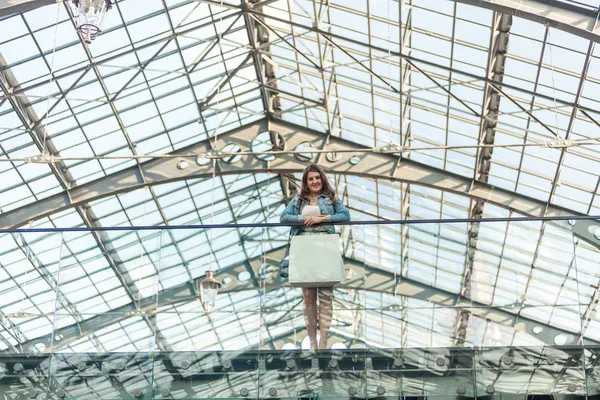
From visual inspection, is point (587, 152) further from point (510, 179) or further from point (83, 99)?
point (83, 99)

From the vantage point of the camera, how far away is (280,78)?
28.3 m

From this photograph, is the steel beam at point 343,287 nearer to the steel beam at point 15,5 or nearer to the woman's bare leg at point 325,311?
the woman's bare leg at point 325,311

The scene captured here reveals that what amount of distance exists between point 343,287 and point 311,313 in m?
0.42

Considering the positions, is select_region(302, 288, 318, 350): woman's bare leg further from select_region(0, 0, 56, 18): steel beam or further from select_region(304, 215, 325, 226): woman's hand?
select_region(0, 0, 56, 18): steel beam

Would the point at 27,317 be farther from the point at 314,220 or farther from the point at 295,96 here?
the point at 295,96

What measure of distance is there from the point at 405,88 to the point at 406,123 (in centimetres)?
242

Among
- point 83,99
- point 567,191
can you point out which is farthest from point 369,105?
point 83,99

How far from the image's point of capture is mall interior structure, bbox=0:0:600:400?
349 inches

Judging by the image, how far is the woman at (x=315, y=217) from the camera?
28.7 feet

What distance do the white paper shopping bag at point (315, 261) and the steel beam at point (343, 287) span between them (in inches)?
5.5

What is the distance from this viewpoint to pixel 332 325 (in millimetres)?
8734

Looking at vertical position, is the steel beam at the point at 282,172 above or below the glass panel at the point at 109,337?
above

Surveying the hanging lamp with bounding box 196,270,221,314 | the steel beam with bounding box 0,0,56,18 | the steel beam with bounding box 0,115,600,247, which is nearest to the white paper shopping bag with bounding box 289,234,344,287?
the hanging lamp with bounding box 196,270,221,314

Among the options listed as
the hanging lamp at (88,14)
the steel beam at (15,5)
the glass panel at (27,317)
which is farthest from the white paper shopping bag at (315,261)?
the steel beam at (15,5)
